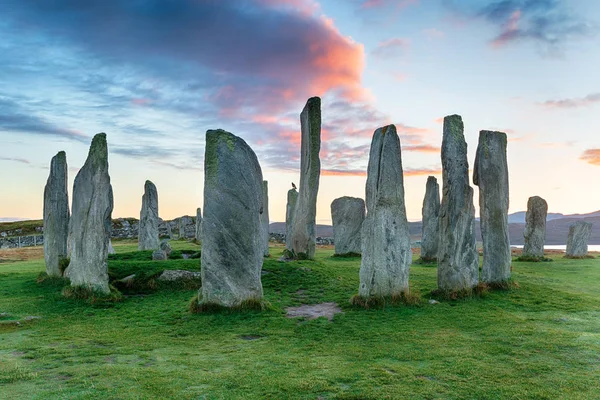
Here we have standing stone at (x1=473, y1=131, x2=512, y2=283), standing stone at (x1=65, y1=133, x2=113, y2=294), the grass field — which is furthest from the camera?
standing stone at (x1=473, y1=131, x2=512, y2=283)

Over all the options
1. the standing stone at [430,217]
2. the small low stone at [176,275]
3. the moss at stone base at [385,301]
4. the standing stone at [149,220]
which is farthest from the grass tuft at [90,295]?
the standing stone at [430,217]

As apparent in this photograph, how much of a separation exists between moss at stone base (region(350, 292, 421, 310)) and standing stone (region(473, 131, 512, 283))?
4169 mm

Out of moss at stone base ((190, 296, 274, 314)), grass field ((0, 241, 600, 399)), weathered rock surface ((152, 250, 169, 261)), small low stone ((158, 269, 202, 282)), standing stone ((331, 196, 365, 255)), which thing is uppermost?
standing stone ((331, 196, 365, 255))

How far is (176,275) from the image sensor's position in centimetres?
1694

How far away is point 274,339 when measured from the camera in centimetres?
1018

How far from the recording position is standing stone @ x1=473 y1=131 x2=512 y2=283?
15977 mm

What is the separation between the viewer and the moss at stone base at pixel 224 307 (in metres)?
12.2

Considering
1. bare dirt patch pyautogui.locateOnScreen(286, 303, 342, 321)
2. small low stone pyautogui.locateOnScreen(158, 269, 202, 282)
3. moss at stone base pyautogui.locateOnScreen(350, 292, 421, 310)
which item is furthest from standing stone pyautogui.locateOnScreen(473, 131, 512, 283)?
small low stone pyautogui.locateOnScreen(158, 269, 202, 282)

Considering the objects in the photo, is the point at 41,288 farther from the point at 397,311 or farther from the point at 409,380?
the point at 409,380

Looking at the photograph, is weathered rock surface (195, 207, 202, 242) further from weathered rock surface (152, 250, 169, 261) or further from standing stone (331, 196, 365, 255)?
weathered rock surface (152, 250, 169, 261)

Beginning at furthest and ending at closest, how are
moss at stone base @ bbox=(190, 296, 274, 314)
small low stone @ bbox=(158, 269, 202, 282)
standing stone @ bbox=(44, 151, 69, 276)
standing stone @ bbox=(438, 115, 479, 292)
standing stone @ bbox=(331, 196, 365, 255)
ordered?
1. standing stone @ bbox=(331, 196, 365, 255)
2. standing stone @ bbox=(44, 151, 69, 276)
3. small low stone @ bbox=(158, 269, 202, 282)
4. standing stone @ bbox=(438, 115, 479, 292)
5. moss at stone base @ bbox=(190, 296, 274, 314)

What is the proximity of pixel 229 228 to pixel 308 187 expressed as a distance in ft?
37.6

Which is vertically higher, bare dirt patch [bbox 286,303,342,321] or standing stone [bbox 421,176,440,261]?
standing stone [bbox 421,176,440,261]

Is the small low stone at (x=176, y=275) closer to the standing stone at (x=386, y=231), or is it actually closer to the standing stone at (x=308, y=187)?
the standing stone at (x=386, y=231)
